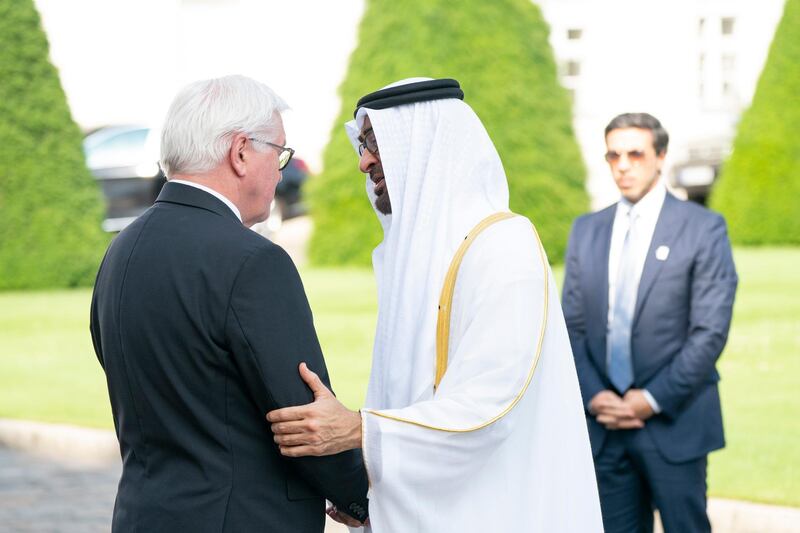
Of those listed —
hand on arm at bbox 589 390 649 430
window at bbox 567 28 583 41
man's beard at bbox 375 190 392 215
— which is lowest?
hand on arm at bbox 589 390 649 430

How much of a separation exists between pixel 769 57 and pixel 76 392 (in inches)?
591

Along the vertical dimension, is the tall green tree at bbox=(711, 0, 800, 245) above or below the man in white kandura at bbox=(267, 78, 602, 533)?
below

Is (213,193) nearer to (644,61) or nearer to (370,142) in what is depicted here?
(370,142)

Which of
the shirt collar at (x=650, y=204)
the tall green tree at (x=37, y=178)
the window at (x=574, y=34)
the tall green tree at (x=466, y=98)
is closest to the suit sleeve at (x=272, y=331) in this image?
the shirt collar at (x=650, y=204)

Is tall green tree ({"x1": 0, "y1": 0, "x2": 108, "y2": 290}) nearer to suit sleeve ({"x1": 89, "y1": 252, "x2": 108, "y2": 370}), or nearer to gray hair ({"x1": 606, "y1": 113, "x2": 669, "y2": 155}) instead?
gray hair ({"x1": 606, "y1": 113, "x2": 669, "y2": 155})

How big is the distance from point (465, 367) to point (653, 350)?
201 centimetres

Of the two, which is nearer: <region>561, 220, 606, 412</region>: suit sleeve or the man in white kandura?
the man in white kandura

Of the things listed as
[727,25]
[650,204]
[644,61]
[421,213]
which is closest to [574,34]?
[644,61]

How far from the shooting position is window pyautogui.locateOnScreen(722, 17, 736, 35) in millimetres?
28922

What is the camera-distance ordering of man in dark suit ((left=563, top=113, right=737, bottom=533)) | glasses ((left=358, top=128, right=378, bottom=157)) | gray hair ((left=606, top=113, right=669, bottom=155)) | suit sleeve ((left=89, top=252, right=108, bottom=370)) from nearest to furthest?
suit sleeve ((left=89, top=252, right=108, bottom=370)), glasses ((left=358, top=128, right=378, bottom=157)), man in dark suit ((left=563, top=113, right=737, bottom=533)), gray hair ((left=606, top=113, right=669, bottom=155))

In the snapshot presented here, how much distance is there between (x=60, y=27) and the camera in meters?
28.0

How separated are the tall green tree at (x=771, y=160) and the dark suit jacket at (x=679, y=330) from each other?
626 inches

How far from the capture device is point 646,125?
4.94 metres

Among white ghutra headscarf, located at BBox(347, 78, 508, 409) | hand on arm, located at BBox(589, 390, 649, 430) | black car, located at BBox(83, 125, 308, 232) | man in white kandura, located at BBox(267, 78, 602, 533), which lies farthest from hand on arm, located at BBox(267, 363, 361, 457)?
black car, located at BBox(83, 125, 308, 232)
